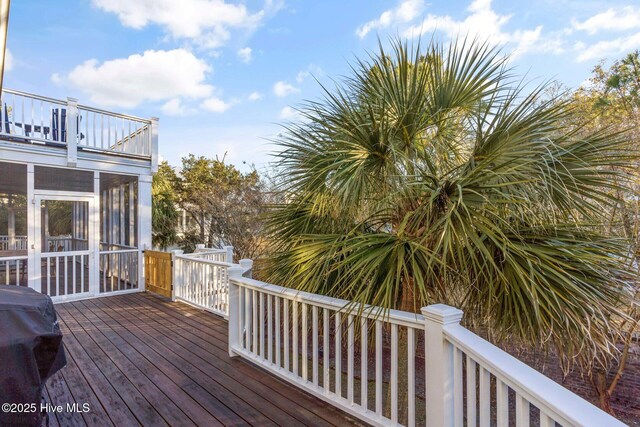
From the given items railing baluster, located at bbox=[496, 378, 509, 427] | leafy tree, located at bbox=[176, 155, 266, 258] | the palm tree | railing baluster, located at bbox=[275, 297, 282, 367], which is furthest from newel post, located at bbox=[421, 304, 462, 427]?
leafy tree, located at bbox=[176, 155, 266, 258]

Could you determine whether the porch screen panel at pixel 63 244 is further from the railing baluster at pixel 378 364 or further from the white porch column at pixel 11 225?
the railing baluster at pixel 378 364

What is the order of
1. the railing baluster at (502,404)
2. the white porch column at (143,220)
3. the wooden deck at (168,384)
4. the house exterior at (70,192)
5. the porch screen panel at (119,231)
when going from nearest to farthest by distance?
1. the railing baluster at (502,404)
2. the wooden deck at (168,384)
3. the house exterior at (70,192)
4. the white porch column at (143,220)
5. the porch screen panel at (119,231)

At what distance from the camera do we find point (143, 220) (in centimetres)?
704

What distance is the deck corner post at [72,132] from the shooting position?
6.01 meters

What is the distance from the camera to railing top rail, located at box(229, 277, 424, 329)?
6.54 feet

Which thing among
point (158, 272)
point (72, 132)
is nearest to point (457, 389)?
point (158, 272)

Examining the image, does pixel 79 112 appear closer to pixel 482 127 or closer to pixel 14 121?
pixel 14 121

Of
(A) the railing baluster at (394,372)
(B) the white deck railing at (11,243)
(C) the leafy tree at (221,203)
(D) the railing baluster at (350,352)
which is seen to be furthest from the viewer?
(C) the leafy tree at (221,203)

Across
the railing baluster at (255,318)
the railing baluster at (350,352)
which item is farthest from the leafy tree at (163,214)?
the railing baluster at (350,352)

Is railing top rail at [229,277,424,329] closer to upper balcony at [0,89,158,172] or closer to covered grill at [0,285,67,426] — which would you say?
covered grill at [0,285,67,426]

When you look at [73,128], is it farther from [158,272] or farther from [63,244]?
[158,272]

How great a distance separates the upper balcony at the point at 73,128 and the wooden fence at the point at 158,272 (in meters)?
1.94

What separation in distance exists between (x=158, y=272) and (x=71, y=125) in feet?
10.4

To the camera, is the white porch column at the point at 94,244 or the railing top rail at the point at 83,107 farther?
the white porch column at the point at 94,244
